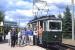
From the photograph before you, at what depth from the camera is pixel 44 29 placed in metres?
27.7

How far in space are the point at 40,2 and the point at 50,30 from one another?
7.89m

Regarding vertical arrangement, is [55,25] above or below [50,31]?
above

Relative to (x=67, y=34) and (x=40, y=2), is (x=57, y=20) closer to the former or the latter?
(x=40, y=2)

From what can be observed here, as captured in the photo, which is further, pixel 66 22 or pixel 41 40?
pixel 66 22

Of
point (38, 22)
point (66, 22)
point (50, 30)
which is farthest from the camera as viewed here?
point (66, 22)

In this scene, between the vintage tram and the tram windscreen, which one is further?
the tram windscreen

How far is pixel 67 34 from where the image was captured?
Result: 62.9 meters

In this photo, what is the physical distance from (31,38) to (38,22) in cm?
219

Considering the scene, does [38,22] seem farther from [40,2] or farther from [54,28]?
[40,2]

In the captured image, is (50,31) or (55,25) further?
(55,25)

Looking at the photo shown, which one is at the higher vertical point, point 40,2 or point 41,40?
point 40,2

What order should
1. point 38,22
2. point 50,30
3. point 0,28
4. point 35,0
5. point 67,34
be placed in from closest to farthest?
point 50,30 < point 38,22 < point 35,0 < point 0,28 < point 67,34

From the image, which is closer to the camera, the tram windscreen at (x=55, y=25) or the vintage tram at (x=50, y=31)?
the vintage tram at (x=50, y=31)

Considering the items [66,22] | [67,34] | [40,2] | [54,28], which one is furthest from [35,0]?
[66,22]
